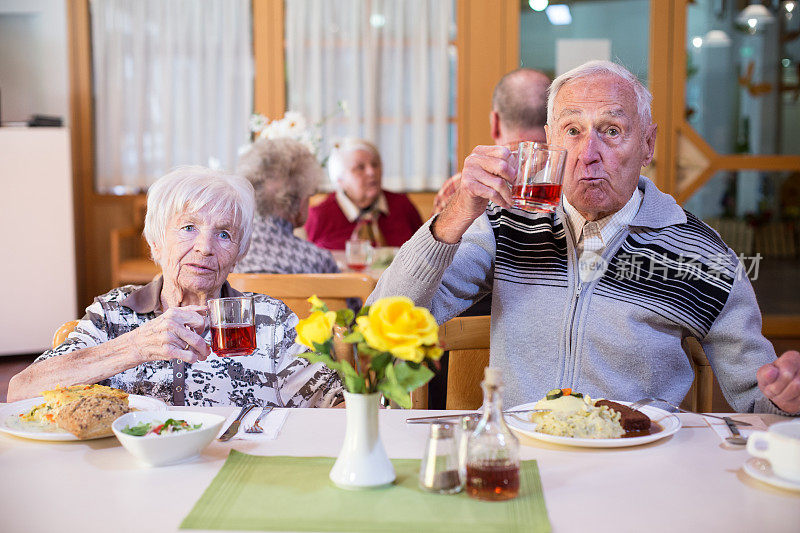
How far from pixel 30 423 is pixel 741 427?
1254 mm

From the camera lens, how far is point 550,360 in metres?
1.76

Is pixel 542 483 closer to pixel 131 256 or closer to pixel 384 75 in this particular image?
pixel 384 75

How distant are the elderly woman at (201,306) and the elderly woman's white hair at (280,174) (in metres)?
1.04

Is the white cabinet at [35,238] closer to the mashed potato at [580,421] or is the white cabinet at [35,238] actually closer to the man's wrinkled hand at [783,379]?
the mashed potato at [580,421]

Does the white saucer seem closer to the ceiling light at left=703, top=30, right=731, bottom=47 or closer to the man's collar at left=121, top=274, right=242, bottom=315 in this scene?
the man's collar at left=121, top=274, right=242, bottom=315

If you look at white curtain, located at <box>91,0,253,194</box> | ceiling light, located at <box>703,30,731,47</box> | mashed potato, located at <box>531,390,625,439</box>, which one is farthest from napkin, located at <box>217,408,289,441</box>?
ceiling light, located at <box>703,30,731,47</box>

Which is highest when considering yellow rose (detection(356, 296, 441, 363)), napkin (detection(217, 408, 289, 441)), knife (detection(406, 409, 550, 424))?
yellow rose (detection(356, 296, 441, 363))

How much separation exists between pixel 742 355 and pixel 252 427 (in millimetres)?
1023

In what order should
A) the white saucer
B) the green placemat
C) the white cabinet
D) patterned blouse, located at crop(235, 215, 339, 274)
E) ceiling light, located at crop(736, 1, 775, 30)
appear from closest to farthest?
1. the green placemat
2. the white saucer
3. patterned blouse, located at crop(235, 215, 339, 274)
4. the white cabinet
5. ceiling light, located at crop(736, 1, 775, 30)

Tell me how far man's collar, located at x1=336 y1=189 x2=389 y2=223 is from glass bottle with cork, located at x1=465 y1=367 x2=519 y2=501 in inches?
141

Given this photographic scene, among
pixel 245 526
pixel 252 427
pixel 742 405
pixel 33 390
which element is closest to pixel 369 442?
pixel 245 526

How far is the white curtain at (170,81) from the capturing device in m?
5.85

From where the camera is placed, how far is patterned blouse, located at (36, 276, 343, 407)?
1.76 meters

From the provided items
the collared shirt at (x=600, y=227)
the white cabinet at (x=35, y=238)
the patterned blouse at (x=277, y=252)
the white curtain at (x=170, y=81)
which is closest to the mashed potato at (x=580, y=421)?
the collared shirt at (x=600, y=227)
